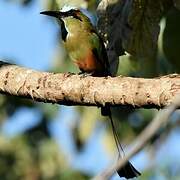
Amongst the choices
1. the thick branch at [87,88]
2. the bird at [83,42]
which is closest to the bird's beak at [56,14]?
the bird at [83,42]

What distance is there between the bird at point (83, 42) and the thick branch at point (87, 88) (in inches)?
25.6

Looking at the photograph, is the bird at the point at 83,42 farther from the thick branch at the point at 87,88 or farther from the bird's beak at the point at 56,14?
the thick branch at the point at 87,88

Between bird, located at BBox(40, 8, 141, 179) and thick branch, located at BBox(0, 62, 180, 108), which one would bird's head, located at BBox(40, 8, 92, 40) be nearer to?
bird, located at BBox(40, 8, 141, 179)

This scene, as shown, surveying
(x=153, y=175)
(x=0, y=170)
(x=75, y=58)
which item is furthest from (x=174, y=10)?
(x=0, y=170)

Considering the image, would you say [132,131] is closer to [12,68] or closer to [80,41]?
[80,41]

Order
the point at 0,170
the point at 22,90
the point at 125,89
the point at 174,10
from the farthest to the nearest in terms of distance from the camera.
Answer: the point at 0,170
the point at 174,10
the point at 22,90
the point at 125,89

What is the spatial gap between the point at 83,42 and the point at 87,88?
1213 millimetres

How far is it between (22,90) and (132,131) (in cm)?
319

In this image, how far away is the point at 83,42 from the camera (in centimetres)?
363

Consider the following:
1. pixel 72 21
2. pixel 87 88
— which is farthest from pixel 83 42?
pixel 87 88

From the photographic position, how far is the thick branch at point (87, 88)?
7.20ft

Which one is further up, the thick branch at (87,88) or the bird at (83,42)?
the thick branch at (87,88)

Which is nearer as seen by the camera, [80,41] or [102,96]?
[102,96]

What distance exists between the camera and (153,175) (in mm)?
4477
